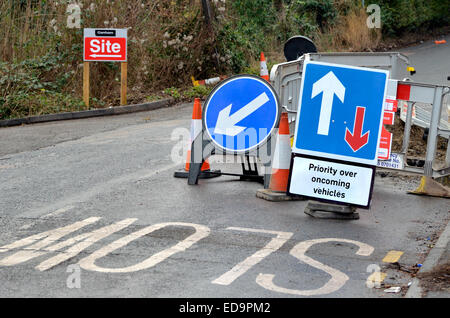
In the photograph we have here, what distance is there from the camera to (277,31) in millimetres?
27828

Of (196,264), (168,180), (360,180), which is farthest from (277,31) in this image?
(196,264)

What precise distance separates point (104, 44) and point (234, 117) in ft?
30.8

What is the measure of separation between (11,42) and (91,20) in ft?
7.57

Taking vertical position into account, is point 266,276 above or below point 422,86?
below

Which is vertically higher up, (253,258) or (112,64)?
(112,64)

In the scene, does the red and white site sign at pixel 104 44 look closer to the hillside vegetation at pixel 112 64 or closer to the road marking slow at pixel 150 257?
the hillside vegetation at pixel 112 64

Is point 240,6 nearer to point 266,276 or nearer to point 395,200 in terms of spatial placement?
point 395,200

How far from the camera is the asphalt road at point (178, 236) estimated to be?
18.5 ft

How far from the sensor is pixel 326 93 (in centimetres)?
779

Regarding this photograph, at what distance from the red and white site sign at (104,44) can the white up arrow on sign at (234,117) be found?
29.7 feet

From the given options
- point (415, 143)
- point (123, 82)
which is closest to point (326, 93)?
point (415, 143)

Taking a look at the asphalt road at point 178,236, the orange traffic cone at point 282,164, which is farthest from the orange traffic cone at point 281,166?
the asphalt road at point 178,236

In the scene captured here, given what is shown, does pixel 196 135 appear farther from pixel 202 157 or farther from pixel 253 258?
pixel 253 258
